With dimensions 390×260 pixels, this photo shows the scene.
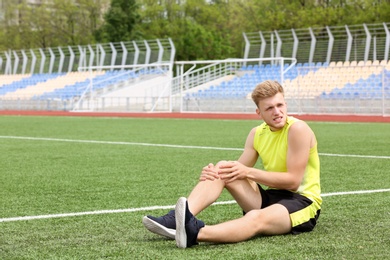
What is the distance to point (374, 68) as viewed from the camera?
108 ft

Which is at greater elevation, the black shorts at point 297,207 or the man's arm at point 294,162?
the man's arm at point 294,162

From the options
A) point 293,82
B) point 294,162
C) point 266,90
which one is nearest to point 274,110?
point 266,90

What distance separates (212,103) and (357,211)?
2958 centimetres

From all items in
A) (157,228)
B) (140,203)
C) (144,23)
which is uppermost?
(157,228)

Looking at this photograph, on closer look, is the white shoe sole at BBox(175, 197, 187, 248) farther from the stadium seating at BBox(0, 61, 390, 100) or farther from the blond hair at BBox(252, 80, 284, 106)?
the stadium seating at BBox(0, 61, 390, 100)

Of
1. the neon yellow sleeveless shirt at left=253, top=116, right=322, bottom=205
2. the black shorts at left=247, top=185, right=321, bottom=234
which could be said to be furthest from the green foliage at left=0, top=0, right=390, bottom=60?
the black shorts at left=247, top=185, right=321, bottom=234

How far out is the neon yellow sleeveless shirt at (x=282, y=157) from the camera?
18.0 ft

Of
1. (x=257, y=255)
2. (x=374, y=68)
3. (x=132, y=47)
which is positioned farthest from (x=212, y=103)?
(x=257, y=255)

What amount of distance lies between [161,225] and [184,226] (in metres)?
0.28

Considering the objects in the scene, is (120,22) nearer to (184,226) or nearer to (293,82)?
(293,82)

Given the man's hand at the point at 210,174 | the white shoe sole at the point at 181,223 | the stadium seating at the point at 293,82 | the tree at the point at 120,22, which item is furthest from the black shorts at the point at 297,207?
the tree at the point at 120,22

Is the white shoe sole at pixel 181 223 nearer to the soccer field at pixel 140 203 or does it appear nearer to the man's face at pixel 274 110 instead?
the soccer field at pixel 140 203

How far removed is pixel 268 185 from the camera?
5.41 metres

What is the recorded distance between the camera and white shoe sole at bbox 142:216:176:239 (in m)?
4.99
